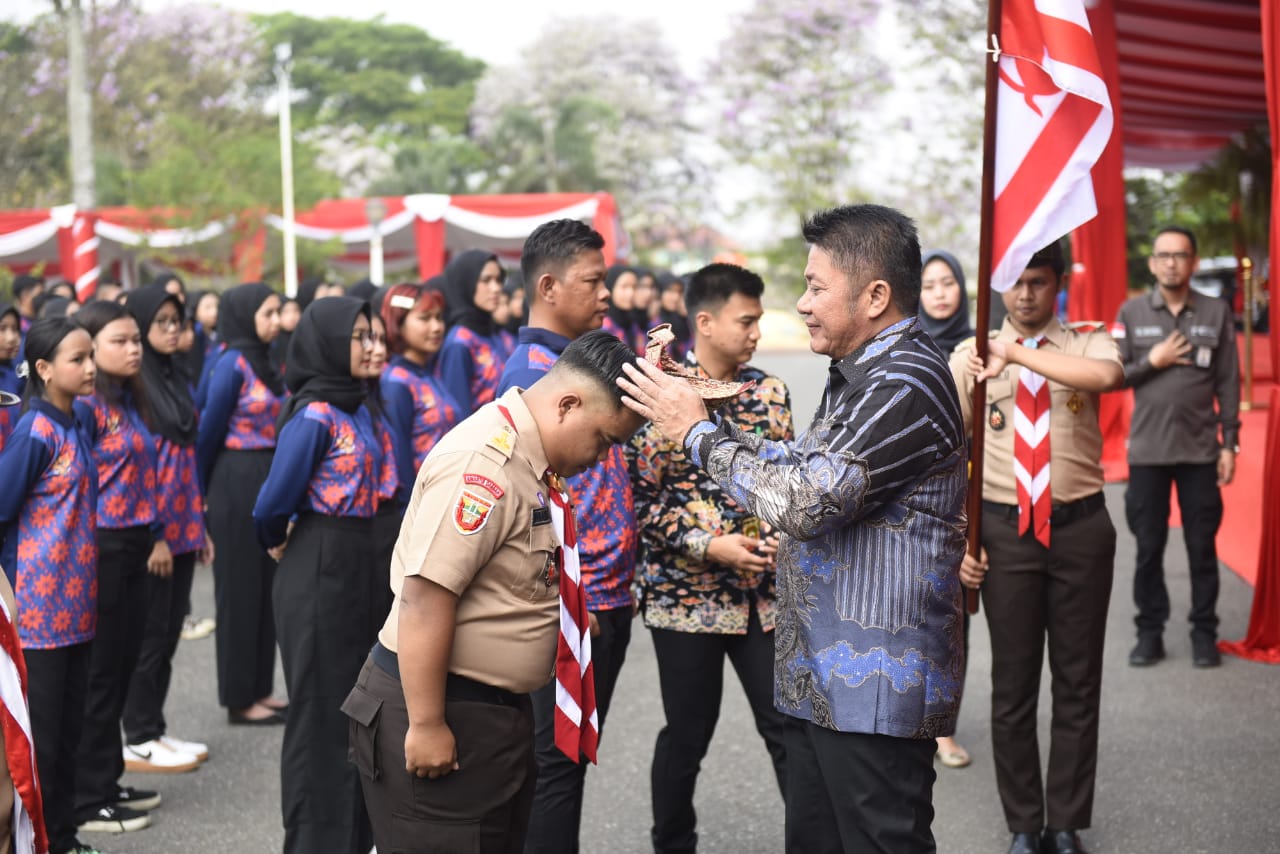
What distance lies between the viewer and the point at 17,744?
261 centimetres

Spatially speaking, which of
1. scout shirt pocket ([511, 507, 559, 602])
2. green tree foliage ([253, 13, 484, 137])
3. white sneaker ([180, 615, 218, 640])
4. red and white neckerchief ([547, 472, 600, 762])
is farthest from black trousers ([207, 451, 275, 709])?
green tree foliage ([253, 13, 484, 137])

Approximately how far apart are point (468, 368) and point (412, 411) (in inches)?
55.5

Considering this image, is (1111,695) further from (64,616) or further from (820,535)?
(64,616)

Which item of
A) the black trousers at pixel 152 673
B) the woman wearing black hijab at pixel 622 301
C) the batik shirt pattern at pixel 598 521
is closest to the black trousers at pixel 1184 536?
the batik shirt pattern at pixel 598 521

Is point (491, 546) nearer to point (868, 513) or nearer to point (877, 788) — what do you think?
point (868, 513)

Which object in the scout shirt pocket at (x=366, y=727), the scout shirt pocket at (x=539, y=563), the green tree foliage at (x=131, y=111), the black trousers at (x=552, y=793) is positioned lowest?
the black trousers at (x=552, y=793)

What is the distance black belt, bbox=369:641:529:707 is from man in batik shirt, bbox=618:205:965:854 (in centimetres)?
68

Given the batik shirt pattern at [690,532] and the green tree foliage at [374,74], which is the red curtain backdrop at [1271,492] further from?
the green tree foliage at [374,74]

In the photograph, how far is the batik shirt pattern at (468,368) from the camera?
7.48 meters

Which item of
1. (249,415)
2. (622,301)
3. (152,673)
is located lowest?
(152,673)

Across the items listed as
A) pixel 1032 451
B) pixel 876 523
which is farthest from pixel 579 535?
pixel 1032 451

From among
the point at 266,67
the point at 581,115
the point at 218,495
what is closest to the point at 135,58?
the point at 581,115

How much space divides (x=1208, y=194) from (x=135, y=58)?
26.3 m

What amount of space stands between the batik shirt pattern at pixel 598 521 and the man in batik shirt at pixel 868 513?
103 centimetres
